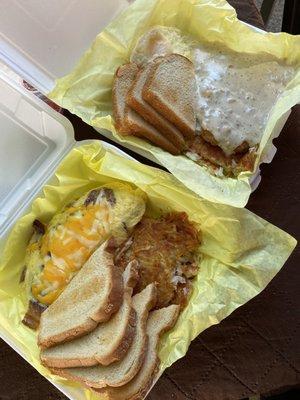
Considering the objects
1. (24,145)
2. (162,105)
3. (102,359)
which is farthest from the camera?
(24,145)

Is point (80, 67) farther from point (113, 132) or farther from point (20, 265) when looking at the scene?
point (20, 265)

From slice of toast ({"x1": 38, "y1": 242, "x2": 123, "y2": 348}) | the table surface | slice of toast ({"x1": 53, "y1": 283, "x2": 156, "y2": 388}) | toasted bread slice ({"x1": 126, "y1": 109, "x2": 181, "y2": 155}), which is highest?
toasted bread slice ({"x1": 126, "y1": 109, "x2": 181, "y2": 155})

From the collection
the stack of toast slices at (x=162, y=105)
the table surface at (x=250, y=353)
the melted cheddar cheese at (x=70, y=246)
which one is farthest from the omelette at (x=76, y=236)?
the table surface at (x=250, y=353)

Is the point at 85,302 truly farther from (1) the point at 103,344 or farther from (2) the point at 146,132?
(2) the point at 146,132

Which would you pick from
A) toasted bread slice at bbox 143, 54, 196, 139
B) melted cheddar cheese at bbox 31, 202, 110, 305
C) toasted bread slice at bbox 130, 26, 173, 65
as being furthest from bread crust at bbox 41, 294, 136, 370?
toasted bread slice at bbox 130, 26, 173, 65

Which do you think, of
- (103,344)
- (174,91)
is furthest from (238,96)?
(103,344)

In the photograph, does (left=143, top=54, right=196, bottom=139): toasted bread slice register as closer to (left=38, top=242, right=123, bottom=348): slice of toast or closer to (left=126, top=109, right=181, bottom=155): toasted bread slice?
(left=126, top=109, right=181, bottom=155): toasted bread slice
